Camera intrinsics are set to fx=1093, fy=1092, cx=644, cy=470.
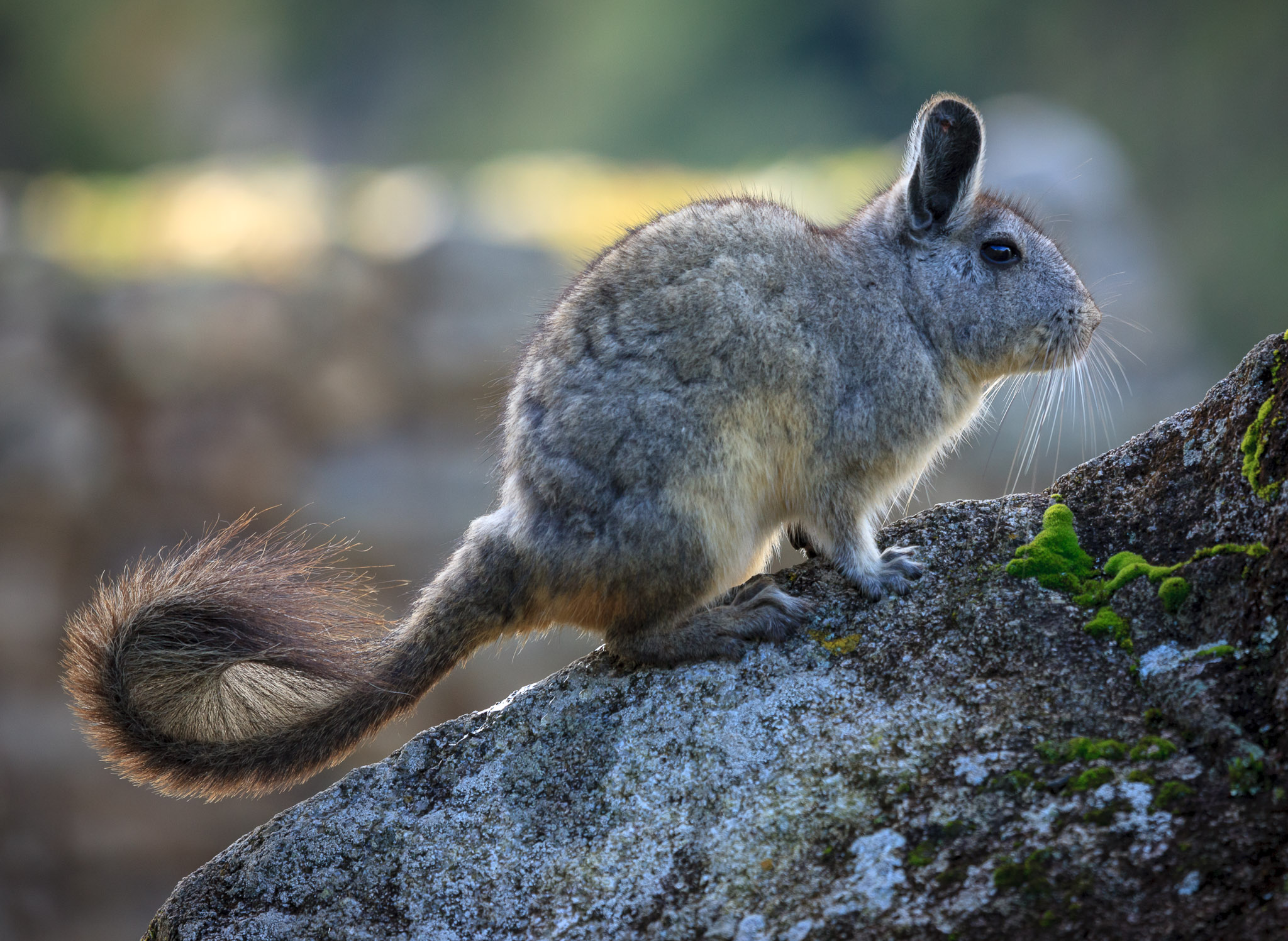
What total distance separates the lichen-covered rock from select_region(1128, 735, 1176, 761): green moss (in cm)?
1

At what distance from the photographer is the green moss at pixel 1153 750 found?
3.24 metres

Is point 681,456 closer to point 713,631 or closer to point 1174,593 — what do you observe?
point 713,631

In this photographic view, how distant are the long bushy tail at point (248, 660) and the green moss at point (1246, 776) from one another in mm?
2692

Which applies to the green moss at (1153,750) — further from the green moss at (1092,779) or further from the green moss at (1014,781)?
the green moss at (1014,781)

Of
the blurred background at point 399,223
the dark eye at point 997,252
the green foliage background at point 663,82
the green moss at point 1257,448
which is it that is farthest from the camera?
the green foliage background at point 663,82

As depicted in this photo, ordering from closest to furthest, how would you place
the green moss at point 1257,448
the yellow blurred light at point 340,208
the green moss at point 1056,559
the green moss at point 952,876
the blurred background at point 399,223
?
1. the green moss at point 952,876
2. the green moss at point 1257,448
3. the green moss at point 1056,559
4. the blurred background at point 399,223
5. the yellow blurred light at point 340,208

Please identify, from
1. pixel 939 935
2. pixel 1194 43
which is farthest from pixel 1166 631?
pixel 1194 43

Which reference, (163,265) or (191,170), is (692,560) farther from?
(191,170)

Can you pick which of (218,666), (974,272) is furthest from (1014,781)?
(218,666)

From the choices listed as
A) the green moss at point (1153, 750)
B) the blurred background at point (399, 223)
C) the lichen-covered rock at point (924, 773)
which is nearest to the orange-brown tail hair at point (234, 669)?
the lichen-covered rock at point (924, 773)

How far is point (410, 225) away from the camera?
14.2 metres

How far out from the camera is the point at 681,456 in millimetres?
4414

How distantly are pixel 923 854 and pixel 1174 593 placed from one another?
4.22 ft

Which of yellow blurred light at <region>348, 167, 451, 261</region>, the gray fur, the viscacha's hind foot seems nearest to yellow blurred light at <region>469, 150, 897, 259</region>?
yellow blurred light at <region>348, 167, 451, 261</region>
